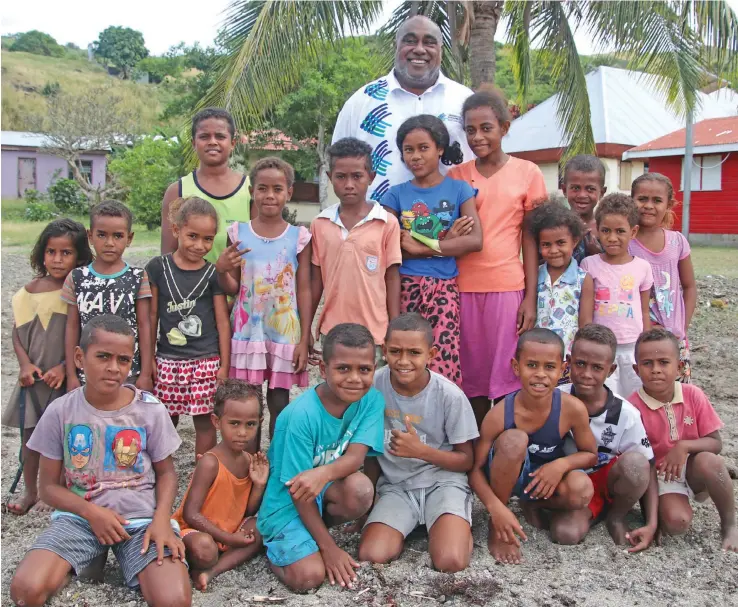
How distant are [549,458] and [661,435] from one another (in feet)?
1.87

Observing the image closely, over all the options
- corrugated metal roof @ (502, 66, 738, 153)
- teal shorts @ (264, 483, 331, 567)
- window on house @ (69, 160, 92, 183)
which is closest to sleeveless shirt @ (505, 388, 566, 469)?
Result: teal shorts @ (264, 483, 331, 567)

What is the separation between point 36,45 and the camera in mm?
71062

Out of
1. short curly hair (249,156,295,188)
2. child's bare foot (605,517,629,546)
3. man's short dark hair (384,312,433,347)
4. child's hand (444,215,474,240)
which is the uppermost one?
short curly hair (249,156,295,188)

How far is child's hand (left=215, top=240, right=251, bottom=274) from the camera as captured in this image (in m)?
3.38

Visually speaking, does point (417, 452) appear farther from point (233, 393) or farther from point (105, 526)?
point (105, 526)

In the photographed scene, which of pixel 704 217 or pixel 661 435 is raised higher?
pixel 704 217

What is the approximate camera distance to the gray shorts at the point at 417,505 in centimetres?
300

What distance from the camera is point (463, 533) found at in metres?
2.93

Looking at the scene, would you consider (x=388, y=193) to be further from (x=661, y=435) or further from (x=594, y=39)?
(x=594, y=39)

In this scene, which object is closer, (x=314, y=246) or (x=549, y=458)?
(x=549, y=458)

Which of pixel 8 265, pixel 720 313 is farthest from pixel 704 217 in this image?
pixel 8 265

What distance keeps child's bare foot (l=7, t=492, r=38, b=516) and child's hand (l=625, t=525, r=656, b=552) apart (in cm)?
281

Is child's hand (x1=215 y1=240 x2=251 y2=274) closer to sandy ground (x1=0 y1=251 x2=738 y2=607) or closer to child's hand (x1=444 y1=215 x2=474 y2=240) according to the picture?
child's hand (x1=444 y1=215 x2=474 y2=240)

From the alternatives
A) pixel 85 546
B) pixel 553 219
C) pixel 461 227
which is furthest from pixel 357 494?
pixel 553 219
